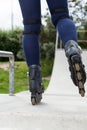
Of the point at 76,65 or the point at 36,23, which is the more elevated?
the point at 36,23

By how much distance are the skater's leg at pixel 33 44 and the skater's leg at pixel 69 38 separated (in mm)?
117

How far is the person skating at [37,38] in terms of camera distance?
1862 mm

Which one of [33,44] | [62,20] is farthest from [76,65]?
[33,44]

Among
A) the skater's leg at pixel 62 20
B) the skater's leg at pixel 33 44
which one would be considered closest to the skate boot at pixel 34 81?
the skater's leg at pixel 33 44

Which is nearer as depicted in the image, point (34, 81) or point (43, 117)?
point (43, 117)

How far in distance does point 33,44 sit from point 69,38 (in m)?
0.27

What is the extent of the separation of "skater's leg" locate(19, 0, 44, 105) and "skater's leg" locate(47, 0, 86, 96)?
12 cm

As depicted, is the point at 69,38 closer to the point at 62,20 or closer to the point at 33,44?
the point at 62,20

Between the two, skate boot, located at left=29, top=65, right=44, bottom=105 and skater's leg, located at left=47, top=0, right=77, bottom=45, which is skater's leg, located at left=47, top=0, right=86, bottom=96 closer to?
skater's leg, located at left=47, top=0, right=77, bottom=45

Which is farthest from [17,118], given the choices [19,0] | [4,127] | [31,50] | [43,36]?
[43,36]

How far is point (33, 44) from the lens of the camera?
7.12 feet

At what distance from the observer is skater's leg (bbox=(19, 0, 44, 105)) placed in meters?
2.12

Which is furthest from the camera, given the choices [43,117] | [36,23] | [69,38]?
[36,23]

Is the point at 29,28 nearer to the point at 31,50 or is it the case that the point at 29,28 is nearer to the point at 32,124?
the point at 31,50
